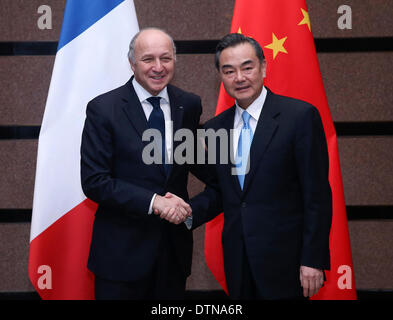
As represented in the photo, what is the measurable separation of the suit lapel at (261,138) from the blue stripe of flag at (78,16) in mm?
1214

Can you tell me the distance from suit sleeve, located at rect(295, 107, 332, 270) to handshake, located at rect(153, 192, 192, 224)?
0.48 metres

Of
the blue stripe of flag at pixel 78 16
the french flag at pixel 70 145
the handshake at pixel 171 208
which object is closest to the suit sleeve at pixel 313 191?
the handshake at pixel 171 208

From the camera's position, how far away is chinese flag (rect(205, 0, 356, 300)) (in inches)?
79.7

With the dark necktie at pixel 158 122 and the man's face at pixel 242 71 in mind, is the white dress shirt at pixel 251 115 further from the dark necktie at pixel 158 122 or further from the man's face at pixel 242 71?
the dark necktie at pixel 158 122

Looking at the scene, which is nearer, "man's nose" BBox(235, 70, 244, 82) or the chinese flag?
"man's nose" BBox(235, 70, 244, 82)

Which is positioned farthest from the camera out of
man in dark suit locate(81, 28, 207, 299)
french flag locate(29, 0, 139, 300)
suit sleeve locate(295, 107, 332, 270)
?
french flag locate(29, 0, 139, 300)

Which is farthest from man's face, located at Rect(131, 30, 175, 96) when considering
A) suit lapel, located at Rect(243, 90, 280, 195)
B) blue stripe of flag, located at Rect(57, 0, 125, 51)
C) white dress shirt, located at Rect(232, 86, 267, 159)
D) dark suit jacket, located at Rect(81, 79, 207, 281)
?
blue stripe of flag, located at Rect(57, 0, 125, 51)

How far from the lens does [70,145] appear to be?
2.02 meters

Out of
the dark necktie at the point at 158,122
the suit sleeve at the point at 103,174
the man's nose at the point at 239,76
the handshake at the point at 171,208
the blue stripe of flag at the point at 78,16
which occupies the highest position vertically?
the blue stripe of flag at the point at 78,16

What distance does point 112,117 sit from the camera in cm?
152

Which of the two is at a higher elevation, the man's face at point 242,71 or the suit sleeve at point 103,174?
the man's face at point 242,71

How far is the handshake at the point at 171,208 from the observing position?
4.72ft

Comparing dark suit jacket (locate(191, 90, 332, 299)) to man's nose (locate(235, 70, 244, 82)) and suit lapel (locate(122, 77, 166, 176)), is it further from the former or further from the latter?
suit lapel (locate(122, 77, 166, 176))

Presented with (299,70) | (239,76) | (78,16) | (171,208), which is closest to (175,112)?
(239,76)
